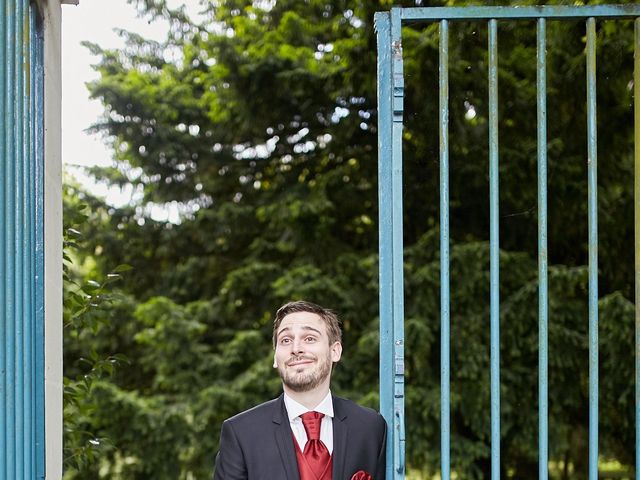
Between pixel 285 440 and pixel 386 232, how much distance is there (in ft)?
2.21

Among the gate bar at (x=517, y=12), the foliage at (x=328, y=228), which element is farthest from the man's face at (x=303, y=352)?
the foliage at (x=328, y=228)

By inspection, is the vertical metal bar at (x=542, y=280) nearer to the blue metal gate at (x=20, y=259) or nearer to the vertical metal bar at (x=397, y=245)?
the vertical metal bar at (x=397, y=245)

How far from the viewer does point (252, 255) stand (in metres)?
7.63

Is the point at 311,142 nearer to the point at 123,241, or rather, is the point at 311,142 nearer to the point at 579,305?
the point at 123,241

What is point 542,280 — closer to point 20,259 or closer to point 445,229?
point 445,229

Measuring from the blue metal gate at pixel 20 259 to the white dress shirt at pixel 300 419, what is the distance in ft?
2.35

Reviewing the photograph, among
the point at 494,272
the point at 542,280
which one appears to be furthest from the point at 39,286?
the point at 542,280

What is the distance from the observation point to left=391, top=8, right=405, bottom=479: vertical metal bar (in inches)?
103

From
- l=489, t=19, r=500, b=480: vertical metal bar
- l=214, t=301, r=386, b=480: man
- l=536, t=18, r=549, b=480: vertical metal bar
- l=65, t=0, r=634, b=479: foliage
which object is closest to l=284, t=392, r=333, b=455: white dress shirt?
l=214, t=301, r=386, b=480: man

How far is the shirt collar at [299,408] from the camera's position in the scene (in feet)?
8.71

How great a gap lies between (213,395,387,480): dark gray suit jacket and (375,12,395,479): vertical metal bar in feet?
0.19

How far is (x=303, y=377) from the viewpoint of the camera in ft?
8.61

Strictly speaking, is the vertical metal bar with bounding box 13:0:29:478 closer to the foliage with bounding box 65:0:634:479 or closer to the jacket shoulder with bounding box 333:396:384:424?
the jacket shoulder with bounding box 333:396:384:424

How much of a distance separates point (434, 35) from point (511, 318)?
2.20 meters
